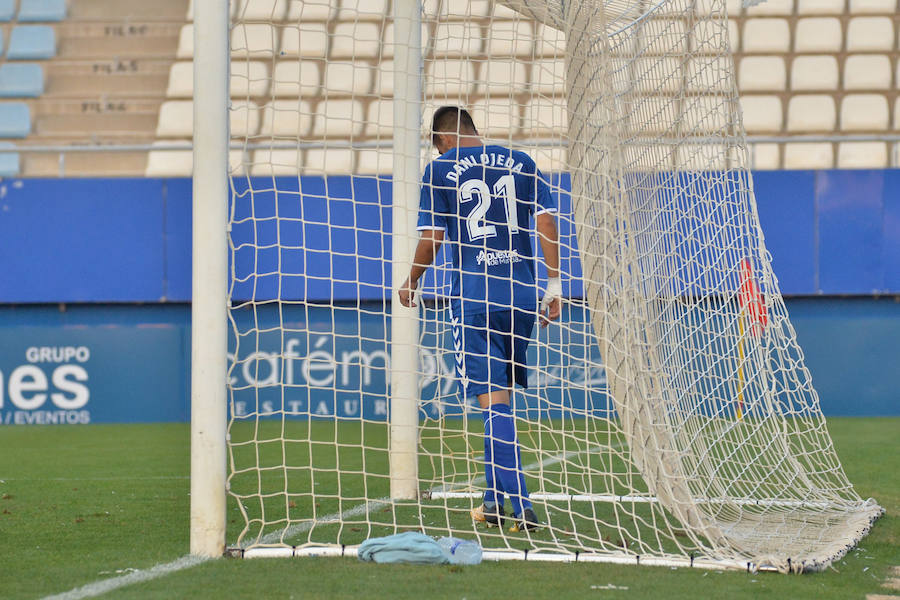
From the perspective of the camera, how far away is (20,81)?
13422 mm

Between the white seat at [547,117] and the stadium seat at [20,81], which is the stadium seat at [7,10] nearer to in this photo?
the stadium seat at [20,81]

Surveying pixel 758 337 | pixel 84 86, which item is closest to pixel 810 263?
pixel 758 337

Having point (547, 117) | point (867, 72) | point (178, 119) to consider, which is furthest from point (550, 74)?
point (867, 72)

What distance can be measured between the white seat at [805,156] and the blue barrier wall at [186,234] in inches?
76.8

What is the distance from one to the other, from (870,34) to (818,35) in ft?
1.94

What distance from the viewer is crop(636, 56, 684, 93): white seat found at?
15.5ft

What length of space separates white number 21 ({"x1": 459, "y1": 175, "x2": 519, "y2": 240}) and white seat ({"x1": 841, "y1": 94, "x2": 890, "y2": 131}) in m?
9.46

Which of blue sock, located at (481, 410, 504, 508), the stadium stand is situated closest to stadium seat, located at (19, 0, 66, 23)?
the stadium stand

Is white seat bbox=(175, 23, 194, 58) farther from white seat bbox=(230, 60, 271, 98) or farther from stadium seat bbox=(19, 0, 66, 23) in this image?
stadium seat bbox=(19, 0, 66, 23)

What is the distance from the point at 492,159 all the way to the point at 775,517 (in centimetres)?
180

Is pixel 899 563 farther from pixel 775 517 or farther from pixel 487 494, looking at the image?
pixel 487 494

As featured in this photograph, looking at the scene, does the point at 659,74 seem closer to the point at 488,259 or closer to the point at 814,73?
the point at 488,259

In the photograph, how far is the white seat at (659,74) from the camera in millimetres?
4738

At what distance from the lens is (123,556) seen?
3525 millimetres
